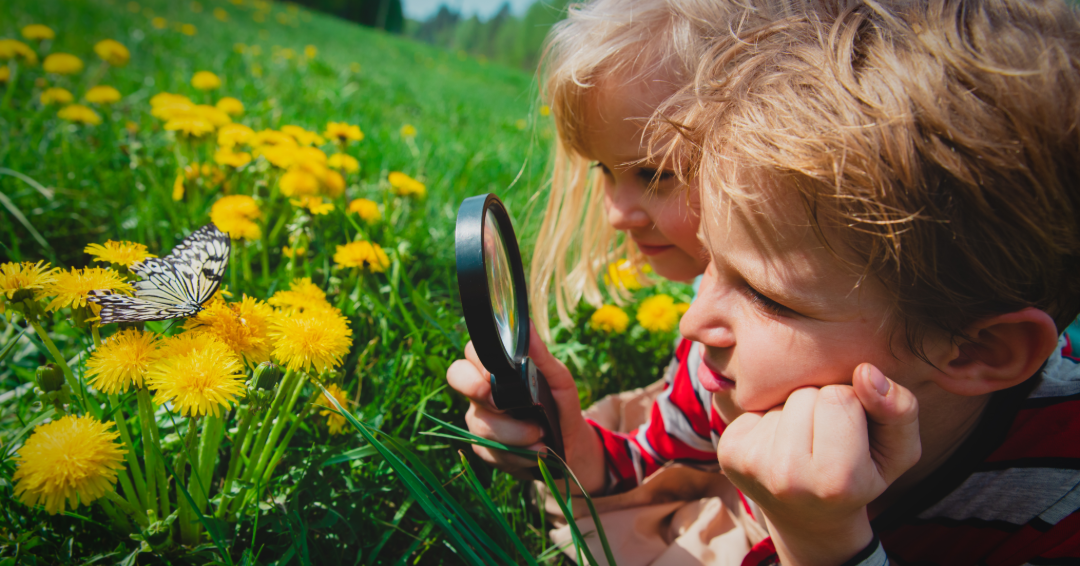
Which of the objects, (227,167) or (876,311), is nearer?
(876,311)

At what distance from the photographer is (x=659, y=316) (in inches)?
80.3

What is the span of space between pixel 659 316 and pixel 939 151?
1.27 m

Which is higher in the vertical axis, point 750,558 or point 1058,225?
point 1058,225

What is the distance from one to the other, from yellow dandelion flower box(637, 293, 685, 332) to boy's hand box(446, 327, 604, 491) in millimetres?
635

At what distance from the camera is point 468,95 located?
809cm

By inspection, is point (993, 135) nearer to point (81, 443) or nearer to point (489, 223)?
point (489, 223)

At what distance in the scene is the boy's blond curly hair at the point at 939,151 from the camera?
0.81 m

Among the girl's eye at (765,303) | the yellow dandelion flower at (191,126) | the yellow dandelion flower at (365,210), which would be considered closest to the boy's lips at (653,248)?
the girl's eye at (765,303)

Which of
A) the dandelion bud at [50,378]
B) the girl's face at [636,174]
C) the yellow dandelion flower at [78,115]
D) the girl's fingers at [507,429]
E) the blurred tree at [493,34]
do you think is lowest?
the girl's fingers at [507,429]

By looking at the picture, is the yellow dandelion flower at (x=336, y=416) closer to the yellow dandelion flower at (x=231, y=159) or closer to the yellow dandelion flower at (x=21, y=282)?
the yellow dandelion flower at (x=21, y=282)

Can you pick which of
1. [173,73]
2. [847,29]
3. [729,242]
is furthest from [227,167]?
[173,73]

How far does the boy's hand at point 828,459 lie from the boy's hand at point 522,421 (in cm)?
45

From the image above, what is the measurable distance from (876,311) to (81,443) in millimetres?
1283

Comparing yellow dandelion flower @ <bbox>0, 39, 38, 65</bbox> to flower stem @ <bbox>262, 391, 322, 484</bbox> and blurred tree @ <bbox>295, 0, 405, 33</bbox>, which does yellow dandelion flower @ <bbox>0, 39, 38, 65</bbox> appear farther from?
blurred tree @ <bbox>295, 0, 405, 33</bbox>
